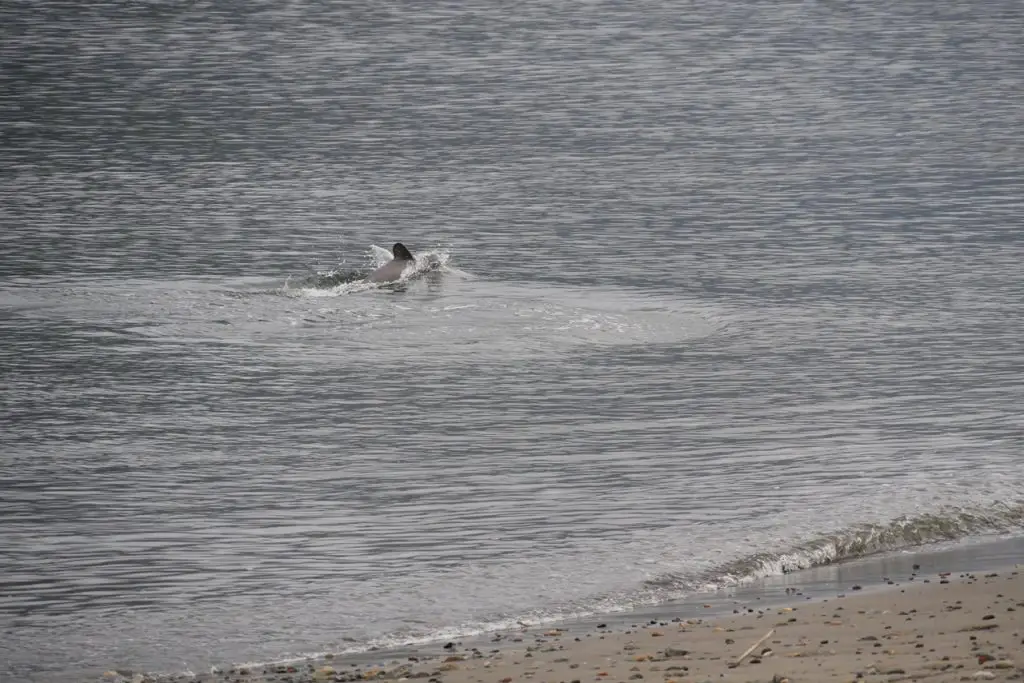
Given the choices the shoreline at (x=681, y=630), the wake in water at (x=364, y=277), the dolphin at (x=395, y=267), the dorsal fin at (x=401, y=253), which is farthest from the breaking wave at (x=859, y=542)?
the dorsal fin at (x=401, y=253)

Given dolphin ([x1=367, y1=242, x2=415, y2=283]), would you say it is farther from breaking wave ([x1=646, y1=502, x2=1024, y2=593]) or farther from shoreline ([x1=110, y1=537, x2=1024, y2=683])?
shoreline ([x1=110, y1=537, x2=1024, y2=683])

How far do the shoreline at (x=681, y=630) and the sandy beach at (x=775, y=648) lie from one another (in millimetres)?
13

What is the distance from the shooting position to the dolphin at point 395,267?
24203mm

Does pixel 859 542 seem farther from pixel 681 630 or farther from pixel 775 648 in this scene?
pixel 775 648

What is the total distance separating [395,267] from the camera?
961 inches

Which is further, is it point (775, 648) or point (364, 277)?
point (364, 277)

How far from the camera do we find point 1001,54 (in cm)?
5675

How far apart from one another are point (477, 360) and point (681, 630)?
900 centimetres

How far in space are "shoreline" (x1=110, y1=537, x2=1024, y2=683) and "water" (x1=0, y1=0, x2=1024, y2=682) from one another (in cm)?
31

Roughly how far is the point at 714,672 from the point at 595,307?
42.8 feet

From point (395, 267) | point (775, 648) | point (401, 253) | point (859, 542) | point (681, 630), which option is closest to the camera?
point (775, 648)

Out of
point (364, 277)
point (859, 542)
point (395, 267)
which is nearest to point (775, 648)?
point (859, 542)

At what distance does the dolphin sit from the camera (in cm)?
2420

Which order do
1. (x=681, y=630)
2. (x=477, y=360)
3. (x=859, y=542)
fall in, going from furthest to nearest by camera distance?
(x=477, y=360) → (x=859, y=542) → (x=681, y=630)
